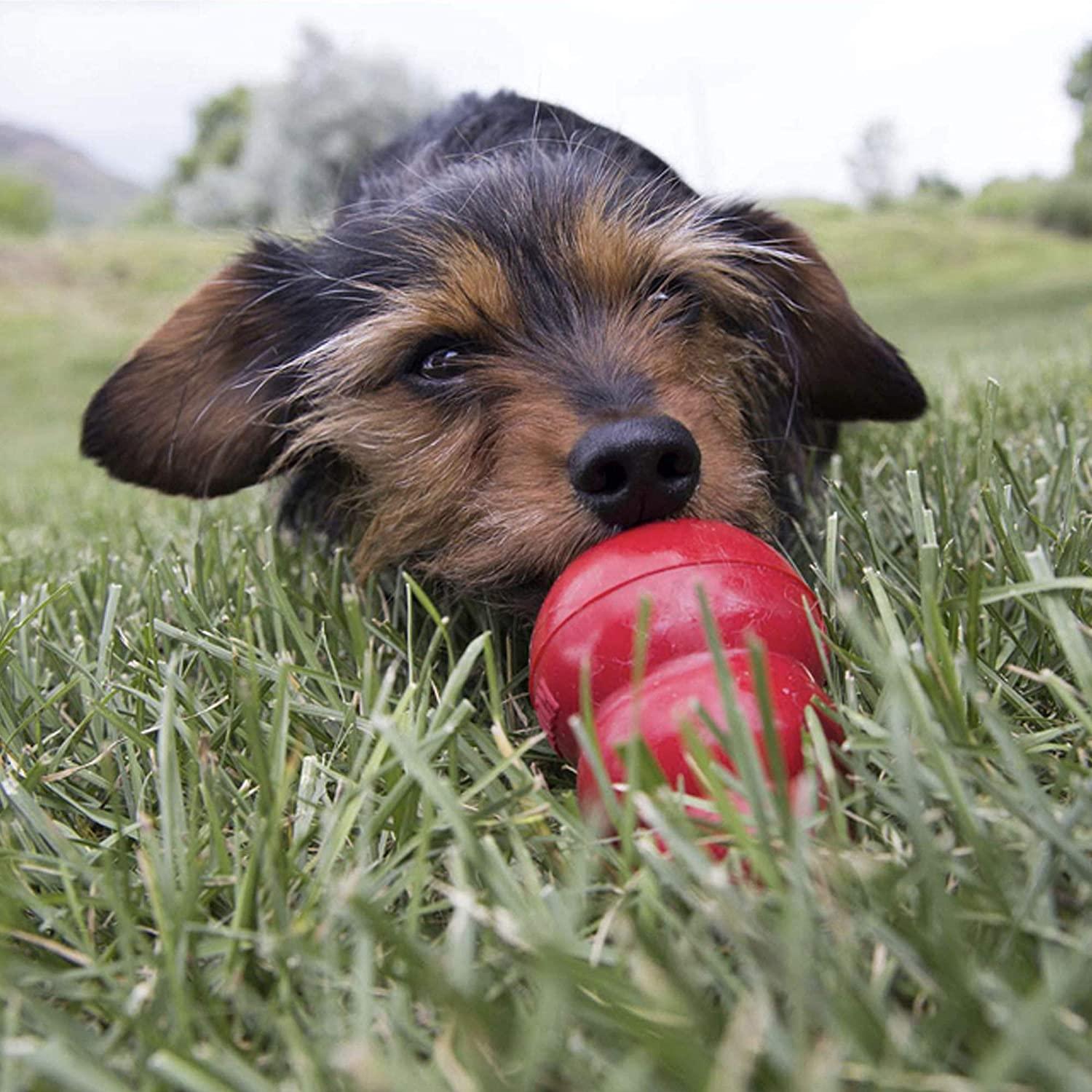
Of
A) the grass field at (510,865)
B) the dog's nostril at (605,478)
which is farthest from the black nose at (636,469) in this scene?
the grass field at (510,865)

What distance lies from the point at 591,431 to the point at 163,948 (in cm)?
104

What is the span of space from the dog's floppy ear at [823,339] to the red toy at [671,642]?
1206mm

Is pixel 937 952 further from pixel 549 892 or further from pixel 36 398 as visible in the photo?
pixel 36 398

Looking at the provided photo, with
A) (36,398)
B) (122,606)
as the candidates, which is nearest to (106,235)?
(36,398)

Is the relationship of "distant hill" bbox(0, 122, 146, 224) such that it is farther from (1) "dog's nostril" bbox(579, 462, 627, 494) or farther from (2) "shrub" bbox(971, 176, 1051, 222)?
(1) "dog's nostril" bbox(579, 462, 627, 494)

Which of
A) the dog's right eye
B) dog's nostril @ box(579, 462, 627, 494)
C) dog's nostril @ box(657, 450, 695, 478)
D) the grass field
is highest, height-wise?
the dog's right eye

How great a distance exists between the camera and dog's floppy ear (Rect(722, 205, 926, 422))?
275 cm

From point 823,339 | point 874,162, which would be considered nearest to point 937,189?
point 874,162

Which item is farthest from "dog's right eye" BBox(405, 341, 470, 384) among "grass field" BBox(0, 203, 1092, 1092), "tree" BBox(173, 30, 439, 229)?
"tree" BBox(173, 30, 439, 229)

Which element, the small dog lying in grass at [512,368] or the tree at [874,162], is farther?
the tree at [874,162]

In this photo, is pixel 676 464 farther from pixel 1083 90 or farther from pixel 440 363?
pixel 1083 90

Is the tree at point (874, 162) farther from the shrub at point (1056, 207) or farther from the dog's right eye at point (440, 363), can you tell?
the dog's right eye at point (440, 363)

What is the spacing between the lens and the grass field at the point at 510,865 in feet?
3.04

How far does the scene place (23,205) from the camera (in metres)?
48.1
